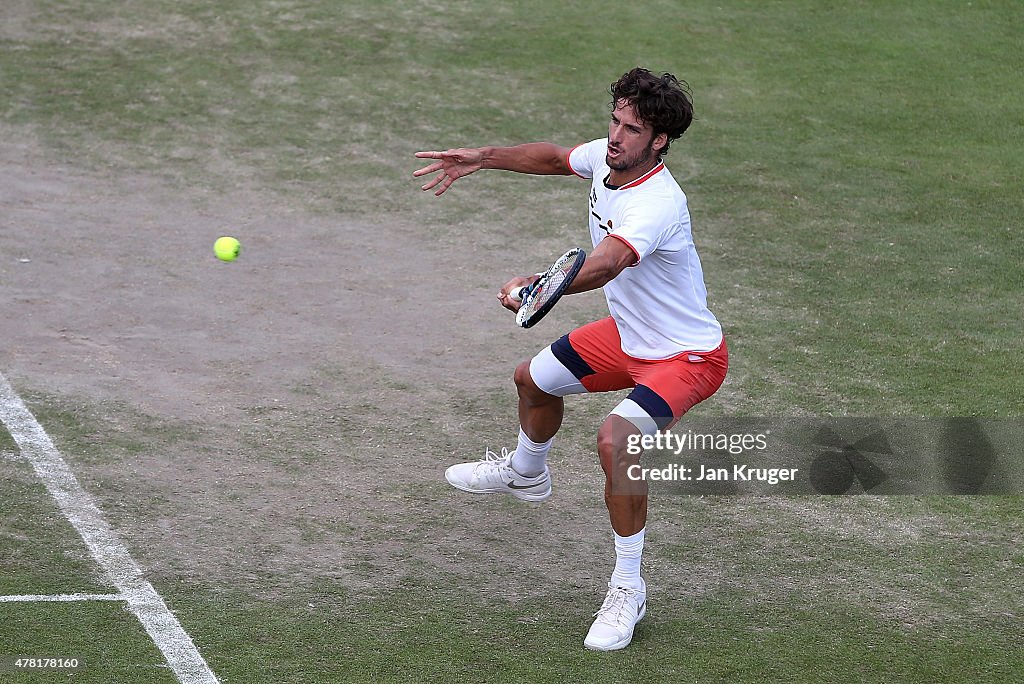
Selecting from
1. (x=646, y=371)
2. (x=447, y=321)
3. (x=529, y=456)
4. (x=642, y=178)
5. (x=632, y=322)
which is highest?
(x=642, y=178)

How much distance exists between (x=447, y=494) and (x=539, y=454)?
2.16 ft

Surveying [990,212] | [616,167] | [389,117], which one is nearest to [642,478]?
[616,167]

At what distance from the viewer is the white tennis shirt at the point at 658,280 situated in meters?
6.22

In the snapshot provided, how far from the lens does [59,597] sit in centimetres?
626

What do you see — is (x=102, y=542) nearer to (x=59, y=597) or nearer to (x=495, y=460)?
(x=59, y=597)

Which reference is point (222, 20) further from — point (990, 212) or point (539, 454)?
point (539, 454)

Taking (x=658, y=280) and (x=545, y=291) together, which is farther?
(x=658, y=280)

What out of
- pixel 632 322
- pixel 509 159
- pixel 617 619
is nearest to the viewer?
pixel 617 619

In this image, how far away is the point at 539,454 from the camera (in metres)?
7.14

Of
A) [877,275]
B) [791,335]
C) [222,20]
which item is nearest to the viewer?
[791,335]

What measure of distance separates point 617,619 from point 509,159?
2.52m

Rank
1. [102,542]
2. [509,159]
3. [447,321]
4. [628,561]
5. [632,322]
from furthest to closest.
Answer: [447,321] → [509,159] → [102,542] → [632,322] → [628,561]

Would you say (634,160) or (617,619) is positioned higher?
(634,160)

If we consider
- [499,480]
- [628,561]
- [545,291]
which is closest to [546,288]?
[545,291]
